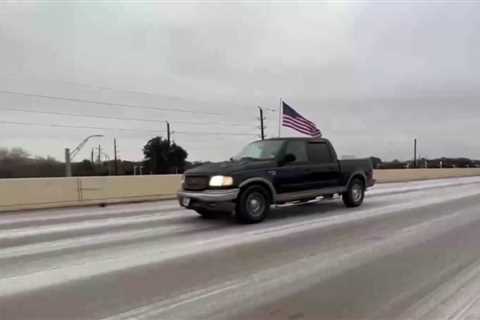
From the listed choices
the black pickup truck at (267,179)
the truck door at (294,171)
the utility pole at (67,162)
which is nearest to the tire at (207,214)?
the black pickup truck at (267,179)

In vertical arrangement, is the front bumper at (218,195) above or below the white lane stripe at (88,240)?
above

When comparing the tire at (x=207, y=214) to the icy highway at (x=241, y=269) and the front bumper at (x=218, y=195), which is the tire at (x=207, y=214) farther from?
the front bumper at (x=218, y=195)

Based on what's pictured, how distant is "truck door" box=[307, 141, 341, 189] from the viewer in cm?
1277

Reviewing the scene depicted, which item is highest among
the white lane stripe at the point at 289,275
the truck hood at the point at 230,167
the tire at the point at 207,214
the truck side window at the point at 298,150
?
the truck side window at the point at 298,150

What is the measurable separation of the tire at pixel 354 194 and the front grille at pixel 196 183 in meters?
4.72

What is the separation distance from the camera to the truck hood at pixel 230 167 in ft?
36.0

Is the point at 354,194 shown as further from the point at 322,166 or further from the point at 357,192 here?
the point at 322,166

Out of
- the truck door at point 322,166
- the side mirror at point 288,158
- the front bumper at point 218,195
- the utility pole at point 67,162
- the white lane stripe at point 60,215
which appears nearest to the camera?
the front bumper at point 218,195

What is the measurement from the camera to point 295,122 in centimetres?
2377

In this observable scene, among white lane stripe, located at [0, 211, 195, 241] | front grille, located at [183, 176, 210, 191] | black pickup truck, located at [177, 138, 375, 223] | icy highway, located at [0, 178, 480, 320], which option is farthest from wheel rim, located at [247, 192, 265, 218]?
white lane stripe, located at [0, 211, 195, 241]

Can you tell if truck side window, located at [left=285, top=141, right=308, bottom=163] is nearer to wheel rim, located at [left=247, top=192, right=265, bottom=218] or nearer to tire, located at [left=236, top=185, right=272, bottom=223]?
tire, located at [left=236, top=185, right=272, bottom=223]

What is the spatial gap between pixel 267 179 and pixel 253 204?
2.26 ft

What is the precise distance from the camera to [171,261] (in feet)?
23.8

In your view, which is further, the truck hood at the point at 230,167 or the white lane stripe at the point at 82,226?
the truck hood at the point at 230,167
